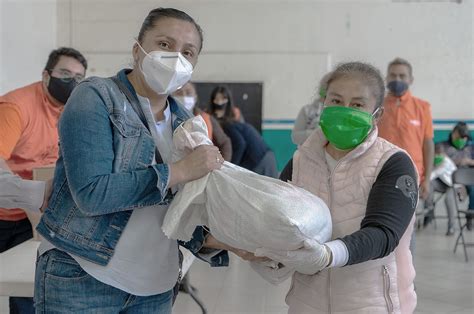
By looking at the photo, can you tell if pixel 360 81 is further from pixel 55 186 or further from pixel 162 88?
pixel 55 186

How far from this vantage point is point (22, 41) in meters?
5.67

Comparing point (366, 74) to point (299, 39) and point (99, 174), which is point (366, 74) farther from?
point (299, 39)

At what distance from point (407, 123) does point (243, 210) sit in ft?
9.00

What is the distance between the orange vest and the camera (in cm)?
226

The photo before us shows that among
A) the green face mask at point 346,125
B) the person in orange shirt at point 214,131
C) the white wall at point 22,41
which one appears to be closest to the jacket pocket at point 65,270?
the green face mask at point 346,125

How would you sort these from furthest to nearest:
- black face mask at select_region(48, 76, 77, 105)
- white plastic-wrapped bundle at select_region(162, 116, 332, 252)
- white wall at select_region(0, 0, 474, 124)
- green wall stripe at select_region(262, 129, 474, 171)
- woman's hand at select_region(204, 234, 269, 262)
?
1. green wall stripe at select_region(262, 129, 474, 171)
2. white wall at select_region(0, 0, 474, 124)
3. black face mask at select_region(48, 76, 77, 105)
4. woman's hand at select_region(204, 234, 269, 262)
5. white plastic-wrapped bundle at select_region(162, 116, 332, 252)

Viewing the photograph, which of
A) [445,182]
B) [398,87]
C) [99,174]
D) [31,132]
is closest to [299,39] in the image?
[445,182]

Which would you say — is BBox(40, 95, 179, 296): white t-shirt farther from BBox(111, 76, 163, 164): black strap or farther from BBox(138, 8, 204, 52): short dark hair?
BBox(138, 8, 204, 52): short dark hair

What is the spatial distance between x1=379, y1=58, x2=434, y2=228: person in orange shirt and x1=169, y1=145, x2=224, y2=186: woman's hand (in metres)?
2.58

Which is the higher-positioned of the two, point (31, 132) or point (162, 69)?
point (162, 69)

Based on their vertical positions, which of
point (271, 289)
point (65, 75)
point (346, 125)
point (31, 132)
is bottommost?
point (271, 289)

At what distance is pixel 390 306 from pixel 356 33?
6746mm

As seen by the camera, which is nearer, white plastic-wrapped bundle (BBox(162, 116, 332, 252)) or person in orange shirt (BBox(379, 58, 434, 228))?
white plastic-wrapped bundle (BBox(162, 116, 332, 252))

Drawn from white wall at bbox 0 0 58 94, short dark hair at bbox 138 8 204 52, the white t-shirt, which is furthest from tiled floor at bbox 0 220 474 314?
white wall at bbox 0 0 58 94
